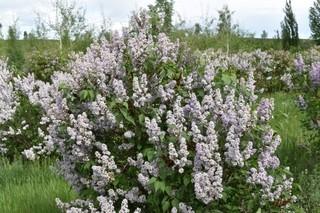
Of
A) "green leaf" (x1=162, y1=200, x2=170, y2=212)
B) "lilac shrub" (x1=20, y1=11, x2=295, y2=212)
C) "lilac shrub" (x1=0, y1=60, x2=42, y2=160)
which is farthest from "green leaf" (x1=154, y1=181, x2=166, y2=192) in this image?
"lilac shrub" (x1=0, y1=60, x2=42, y2=160)

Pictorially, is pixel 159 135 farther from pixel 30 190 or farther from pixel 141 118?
pixel 30 190

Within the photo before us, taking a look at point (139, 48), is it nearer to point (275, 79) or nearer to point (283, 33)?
point (275, 79)

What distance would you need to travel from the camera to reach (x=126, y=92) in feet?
14.8

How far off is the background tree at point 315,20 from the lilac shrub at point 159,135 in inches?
1098

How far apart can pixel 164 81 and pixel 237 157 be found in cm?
87

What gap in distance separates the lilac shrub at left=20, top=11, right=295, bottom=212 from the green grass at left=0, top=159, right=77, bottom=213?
3.55 feet

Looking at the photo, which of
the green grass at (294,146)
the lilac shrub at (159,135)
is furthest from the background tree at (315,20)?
the lilac shrub at (159,135)

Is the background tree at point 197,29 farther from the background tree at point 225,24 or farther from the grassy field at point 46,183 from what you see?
the grassy field at point 46,183

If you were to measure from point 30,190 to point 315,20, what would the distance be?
91.1 ft

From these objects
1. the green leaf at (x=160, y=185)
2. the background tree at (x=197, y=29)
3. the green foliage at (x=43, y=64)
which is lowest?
the green leaf at (x=160, y=185)

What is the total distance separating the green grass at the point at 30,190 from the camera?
5.71 metres

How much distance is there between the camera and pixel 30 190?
617 cm

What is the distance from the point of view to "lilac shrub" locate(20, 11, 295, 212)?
13.5 ft

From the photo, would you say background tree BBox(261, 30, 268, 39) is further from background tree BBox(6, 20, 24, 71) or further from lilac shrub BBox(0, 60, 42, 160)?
lilac shrub BBox(0, 60, 42, 160)
